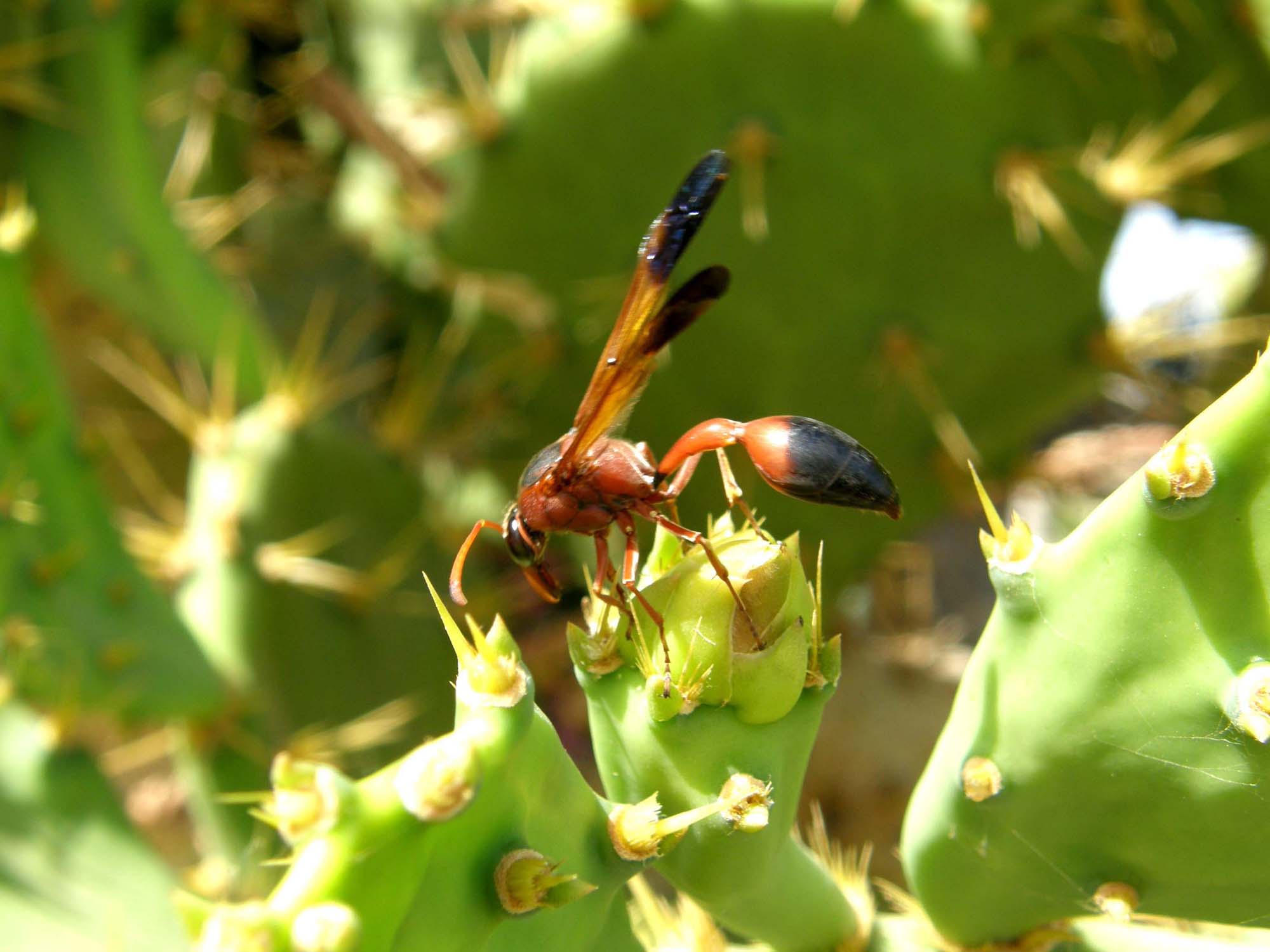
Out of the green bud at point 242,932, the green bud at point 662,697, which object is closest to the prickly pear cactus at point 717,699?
the green bud at point 662,697

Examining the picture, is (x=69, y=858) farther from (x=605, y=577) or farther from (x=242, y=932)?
(x=242, y=932)

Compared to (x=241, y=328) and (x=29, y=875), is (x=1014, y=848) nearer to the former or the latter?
(x=29, y=875)

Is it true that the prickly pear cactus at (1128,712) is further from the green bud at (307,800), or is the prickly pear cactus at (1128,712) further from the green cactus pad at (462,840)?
the green bud at (307,800)

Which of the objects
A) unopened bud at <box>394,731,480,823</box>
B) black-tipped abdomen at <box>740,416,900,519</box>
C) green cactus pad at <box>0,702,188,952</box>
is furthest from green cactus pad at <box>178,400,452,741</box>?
Result: unopened bud at <box>394,731,480,823</box>

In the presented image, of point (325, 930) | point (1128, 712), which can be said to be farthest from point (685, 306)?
point (325, 930)

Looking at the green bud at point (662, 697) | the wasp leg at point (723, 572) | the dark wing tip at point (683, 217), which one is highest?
the dark wing tip at point (683, 217)

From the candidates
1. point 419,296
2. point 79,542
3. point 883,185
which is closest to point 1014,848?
point 883,185
